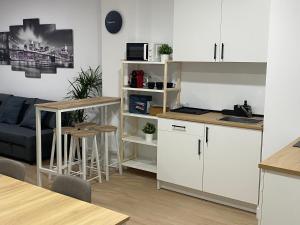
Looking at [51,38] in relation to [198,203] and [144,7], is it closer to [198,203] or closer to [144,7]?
[144,7]

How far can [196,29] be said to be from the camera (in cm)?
397

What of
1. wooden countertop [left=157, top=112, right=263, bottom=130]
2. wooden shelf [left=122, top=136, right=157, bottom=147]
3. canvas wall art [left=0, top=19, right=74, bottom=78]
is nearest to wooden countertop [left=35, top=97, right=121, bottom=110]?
wooden shelf [left=122, top=136, right=157, bottom=147]

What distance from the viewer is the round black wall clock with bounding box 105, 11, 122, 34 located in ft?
15.5

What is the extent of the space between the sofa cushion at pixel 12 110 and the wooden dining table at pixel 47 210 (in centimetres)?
398

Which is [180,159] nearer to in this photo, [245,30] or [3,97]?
[245,30]

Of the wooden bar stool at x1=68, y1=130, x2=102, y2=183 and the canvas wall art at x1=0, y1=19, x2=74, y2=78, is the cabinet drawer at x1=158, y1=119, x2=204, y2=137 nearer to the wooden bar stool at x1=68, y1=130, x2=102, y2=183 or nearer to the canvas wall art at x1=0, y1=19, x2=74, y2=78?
the wooden bar stool at x1=68, y1=130, x2=102, y2=183

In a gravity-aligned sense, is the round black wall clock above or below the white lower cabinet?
above

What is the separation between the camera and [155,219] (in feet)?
11.6

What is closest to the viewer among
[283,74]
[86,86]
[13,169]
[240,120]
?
[13,169]

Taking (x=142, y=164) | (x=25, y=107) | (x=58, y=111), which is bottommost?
(x=142, y=164)

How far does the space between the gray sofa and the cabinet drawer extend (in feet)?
6.61

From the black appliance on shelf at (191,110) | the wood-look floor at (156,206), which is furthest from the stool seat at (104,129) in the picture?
the black appliance on shelf at (191,110)

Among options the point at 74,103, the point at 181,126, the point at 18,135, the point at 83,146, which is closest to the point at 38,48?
the point at 18,135

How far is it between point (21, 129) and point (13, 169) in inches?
121
